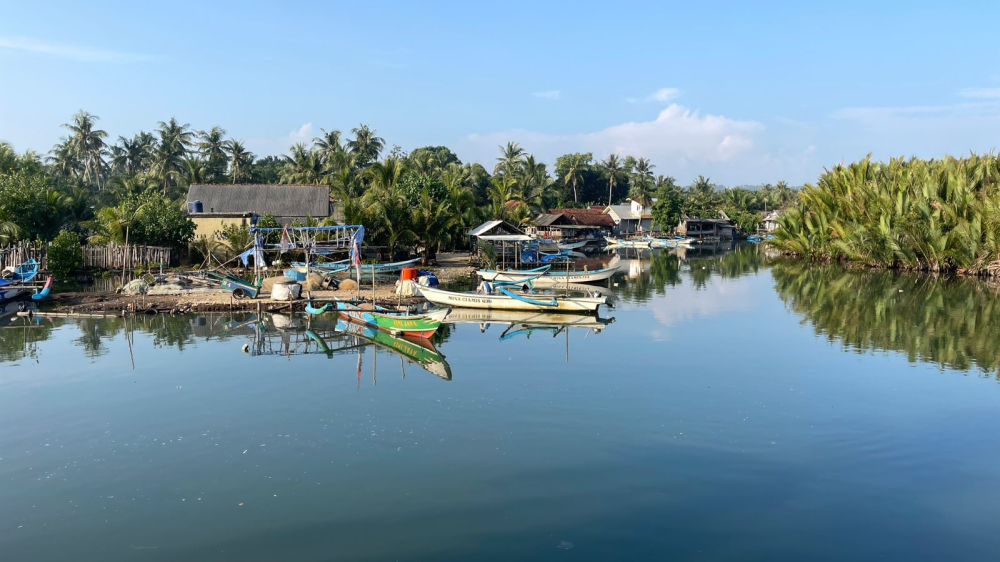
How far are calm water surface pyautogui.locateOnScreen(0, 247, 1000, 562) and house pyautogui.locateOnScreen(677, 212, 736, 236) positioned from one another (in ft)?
208

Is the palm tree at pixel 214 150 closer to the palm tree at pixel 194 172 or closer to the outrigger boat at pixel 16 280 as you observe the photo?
the palm tree at pixel 194 172

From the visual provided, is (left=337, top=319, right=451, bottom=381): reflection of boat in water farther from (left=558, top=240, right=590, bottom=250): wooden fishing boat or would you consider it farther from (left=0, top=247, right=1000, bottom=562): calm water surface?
(left=558, top=240, right=590, bottom=250): wooden fishing boat

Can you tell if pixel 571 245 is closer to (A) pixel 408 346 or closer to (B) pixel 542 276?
(B) pixel 542 276

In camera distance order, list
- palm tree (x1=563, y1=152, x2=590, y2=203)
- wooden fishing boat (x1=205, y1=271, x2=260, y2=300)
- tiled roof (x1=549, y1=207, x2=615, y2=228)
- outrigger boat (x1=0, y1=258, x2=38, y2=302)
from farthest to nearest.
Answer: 1. palm tree (x1=563, y1=152, x2=590, y2=203)
2. tiled roof (x1=549, y1=207, x2=615, y2=228)
3. wooden fishing boat (x1=205, y1=271, x2=260, y2=300)
4. outrigger boat (x1=0, y1=258, x2=38, y2=302)

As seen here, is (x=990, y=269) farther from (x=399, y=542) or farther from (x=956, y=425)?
(x=399, y=542)

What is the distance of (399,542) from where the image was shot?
30.3 feet

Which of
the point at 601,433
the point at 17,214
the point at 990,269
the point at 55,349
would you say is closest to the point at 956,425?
the point at 601,433

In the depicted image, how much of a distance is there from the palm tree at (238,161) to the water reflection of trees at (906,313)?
46204 millimetres

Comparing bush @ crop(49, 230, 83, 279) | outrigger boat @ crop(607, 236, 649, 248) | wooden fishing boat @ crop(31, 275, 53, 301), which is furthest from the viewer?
outrigger boat @ crop(607, 236, 649, 248)

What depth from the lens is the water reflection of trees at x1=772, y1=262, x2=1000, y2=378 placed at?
21141mm

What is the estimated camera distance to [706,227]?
87.9 meters

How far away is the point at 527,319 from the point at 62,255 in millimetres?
22899

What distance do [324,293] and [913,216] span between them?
110 ft

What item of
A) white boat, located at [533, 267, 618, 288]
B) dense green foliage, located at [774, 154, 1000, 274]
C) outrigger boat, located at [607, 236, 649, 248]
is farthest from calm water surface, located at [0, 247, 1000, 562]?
outrigger boat, located at [607, 236, 649, 248]
